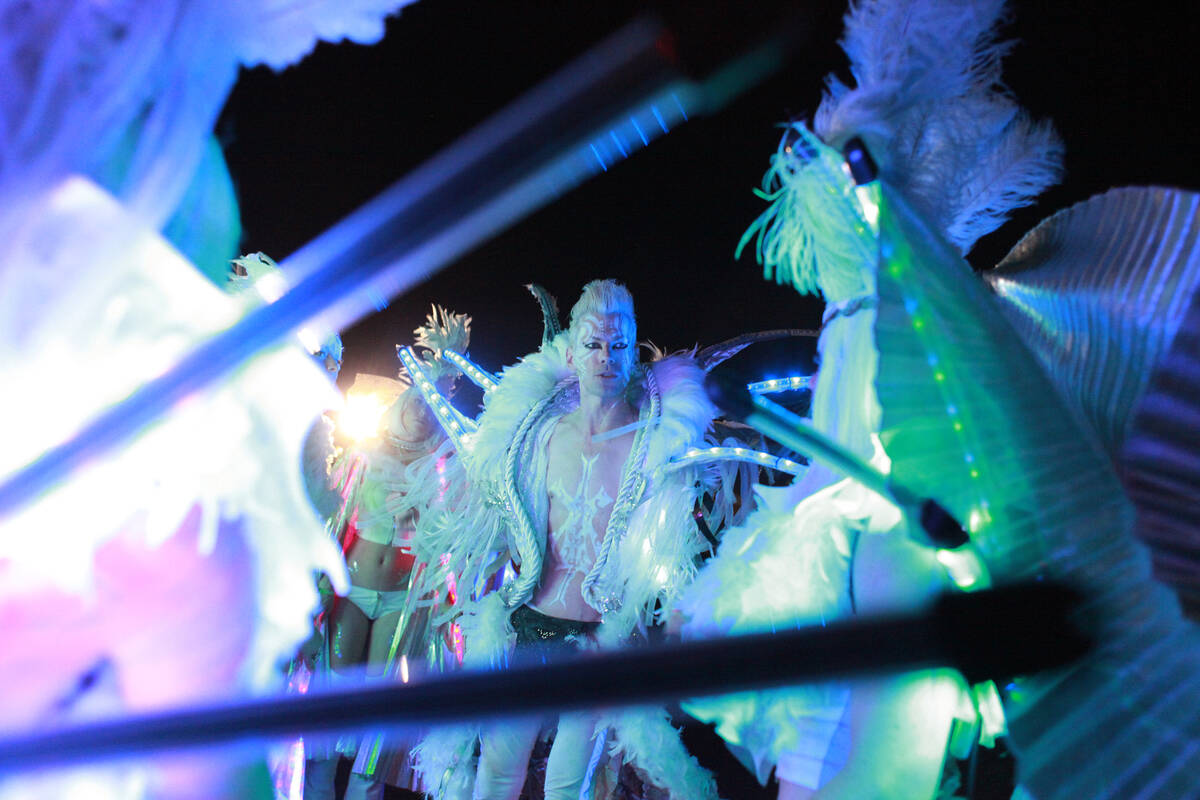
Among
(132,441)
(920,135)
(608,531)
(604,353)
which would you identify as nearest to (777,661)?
(132,441)

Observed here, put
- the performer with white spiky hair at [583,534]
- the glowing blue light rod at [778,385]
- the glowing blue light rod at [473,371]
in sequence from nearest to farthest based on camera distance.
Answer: the performer with white spiky hair at [583,534] < the glowing blue light rod at [778,385] < the glowing blue light rod at [473,371]

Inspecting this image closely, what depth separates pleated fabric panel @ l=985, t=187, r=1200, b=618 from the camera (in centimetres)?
51

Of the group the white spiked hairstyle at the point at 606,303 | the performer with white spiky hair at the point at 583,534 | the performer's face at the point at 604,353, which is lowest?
the performer with white spiky hair at the point at 583,534

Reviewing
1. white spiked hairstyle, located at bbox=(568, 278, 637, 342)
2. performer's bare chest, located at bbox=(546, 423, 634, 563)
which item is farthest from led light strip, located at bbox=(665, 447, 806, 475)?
white spiked hairstyle, located at bbox=(568, 278, 637, 342)

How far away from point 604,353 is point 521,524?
28.8 inches

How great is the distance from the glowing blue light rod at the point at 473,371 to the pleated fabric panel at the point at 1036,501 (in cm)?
275

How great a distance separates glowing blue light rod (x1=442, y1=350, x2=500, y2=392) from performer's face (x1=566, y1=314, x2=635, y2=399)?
2.53 feet

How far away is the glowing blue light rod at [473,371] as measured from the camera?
11.9 feet

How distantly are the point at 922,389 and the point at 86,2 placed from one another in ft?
3.41

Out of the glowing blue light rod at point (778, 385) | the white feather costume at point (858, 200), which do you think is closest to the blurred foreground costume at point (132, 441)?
the white feather costume at point (858, 200)

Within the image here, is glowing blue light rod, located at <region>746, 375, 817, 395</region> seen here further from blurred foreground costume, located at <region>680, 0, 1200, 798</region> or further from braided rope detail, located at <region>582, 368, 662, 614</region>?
blurred foreground costume, located at <region>680, 0, 1200, 798</region>

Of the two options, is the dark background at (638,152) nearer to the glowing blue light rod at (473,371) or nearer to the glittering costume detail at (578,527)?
the glowing blue light rod at (473,371)

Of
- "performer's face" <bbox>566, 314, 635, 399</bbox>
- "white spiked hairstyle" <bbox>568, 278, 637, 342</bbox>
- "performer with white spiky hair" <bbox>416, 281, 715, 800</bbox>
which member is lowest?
"performer with white spiky hair" <bbox>416, 281, 715, 800</bbox>

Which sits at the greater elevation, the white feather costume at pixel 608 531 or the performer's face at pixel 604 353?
the performer's face at pixel 604 353
